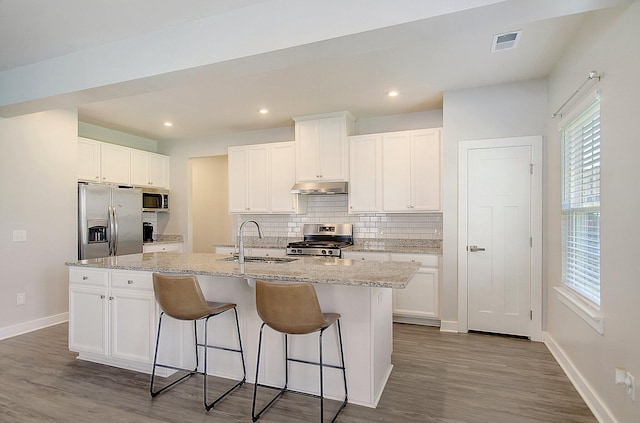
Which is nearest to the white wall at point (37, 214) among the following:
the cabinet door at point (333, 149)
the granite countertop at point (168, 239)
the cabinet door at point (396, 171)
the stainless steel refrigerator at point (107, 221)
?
the stainless steel refrigerator at point (107, 221)

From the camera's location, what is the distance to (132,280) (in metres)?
2.86

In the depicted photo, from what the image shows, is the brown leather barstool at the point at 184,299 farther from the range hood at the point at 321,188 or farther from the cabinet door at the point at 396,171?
the cabinet door at the point at 396,171

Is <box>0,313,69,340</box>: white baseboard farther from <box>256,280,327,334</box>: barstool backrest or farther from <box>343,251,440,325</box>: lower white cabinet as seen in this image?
<box>343,251,440,325</box>: lower white cabinet

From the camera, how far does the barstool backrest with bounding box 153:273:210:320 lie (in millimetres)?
2371

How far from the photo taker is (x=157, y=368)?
2846mm

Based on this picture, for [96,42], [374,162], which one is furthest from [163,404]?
[374,162]

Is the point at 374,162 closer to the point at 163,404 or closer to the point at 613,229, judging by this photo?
the point at 613,229

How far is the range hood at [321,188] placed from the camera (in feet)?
15.5

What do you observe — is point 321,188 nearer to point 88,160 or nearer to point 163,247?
point 163,247

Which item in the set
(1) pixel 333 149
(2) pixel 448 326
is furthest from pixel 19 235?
(2) pixel 448 326

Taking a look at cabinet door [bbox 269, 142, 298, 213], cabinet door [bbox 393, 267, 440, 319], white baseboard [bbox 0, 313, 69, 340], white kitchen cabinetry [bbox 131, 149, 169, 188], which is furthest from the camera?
white kitchen cabinetry [bbox 131, 149, 169, 188]

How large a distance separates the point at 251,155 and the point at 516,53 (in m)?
3.57

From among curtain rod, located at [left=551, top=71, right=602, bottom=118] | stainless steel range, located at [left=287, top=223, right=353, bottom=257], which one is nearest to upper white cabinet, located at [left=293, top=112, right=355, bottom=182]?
stainless steel range, located at [left=287, top=223, right=353, bottom=257]

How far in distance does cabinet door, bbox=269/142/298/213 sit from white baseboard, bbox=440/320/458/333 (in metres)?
2.41
